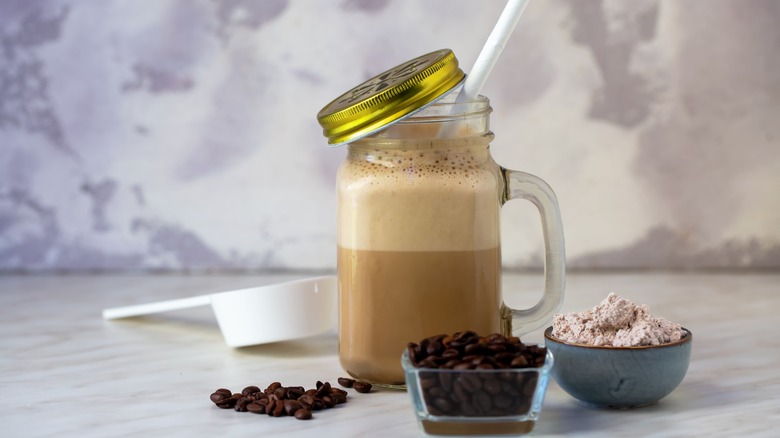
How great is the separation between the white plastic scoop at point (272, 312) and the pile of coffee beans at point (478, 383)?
37cm

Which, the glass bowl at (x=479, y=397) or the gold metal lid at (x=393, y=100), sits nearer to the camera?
the glass bowl at (x=479, y=397)

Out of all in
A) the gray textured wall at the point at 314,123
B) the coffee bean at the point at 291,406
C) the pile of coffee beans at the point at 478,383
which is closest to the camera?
the pile of coffee beans at the point at 478,383

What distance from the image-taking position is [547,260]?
1060 mm

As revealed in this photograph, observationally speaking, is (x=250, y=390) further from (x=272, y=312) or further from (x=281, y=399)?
(x=272, y=312)

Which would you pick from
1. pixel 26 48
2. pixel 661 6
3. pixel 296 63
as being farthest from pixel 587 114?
pixel 26 48

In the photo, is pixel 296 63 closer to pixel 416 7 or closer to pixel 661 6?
pixel 416 7

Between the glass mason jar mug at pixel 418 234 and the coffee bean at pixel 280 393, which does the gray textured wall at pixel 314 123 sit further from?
the coffee bean at pixel 280 393

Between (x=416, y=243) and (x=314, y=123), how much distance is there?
77cm

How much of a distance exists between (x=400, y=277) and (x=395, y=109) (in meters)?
0.16

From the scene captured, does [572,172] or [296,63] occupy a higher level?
[296,63]

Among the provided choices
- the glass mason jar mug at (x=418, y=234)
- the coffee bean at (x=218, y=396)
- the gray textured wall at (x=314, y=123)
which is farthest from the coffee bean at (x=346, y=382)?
the gray textured wall at (x=314, y=123)

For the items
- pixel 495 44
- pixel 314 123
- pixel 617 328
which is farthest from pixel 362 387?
pixel 314 123

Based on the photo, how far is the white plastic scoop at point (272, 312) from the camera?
1181mm

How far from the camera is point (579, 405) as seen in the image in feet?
3.06
